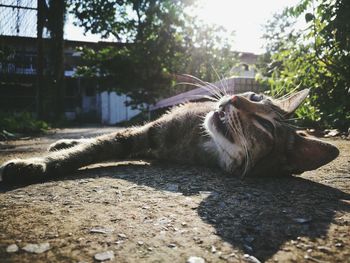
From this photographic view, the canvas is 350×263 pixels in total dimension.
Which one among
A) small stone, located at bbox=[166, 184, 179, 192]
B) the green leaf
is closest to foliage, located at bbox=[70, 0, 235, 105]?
the green leaf

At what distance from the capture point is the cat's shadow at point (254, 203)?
4.07 feet

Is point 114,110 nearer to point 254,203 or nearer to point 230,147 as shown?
point 230,147

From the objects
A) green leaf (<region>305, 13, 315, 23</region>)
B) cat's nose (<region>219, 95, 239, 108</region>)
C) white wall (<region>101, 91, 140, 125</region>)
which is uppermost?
green leaf (<region>305, 13, 315, 23</region>)

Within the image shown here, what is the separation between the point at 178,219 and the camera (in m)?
1.39

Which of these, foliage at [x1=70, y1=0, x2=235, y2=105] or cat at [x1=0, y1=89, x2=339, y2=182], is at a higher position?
foliage at [x1=70, y1=0, x2=235, y2=105]

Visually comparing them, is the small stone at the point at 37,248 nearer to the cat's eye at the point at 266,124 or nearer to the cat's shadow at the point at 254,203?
the cat's shadow at the point at 254,203

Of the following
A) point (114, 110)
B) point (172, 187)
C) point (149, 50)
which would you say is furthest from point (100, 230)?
point (114, 110)

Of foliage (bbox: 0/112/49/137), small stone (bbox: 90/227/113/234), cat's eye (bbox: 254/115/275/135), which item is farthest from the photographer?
foliage (bbox: 0/112/49/137)

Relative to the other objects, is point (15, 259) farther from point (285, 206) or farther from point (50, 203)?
point (285, 206)

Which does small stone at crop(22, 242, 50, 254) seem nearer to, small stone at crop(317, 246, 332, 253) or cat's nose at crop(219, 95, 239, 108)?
small stone at crop(317, 246, 332, 253)

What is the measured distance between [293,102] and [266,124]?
0.40 meters

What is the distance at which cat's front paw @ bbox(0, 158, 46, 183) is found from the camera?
2.00 metres

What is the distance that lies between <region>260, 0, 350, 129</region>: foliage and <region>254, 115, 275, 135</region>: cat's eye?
192 cm

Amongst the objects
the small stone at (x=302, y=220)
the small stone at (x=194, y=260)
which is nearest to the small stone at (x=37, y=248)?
the small stone at (x=194, y=260)
